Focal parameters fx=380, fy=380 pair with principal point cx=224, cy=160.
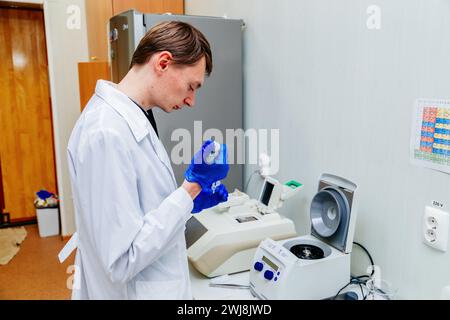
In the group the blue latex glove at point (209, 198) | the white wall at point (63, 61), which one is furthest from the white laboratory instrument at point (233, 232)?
→ the white wall at point (63, 61)

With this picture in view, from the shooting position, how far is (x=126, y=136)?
90 cm

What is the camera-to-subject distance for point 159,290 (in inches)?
38.5

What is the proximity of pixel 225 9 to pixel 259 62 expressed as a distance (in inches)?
19.3

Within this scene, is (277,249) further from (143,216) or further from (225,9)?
(225,9)

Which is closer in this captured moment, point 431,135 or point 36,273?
point 431,135

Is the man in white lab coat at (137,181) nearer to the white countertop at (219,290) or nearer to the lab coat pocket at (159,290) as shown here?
the lab coat pocket at (159,290)

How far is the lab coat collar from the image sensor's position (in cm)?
94

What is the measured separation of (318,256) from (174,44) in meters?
0.82

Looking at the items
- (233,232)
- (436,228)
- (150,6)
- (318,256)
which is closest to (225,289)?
(233,232)

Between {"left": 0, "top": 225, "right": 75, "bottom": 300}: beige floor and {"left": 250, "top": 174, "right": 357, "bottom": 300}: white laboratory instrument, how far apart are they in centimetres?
167

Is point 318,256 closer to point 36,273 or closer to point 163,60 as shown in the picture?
point 163,60

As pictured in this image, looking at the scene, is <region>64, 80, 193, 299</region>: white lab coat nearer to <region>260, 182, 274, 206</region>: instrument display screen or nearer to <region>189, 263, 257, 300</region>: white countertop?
<region>189, 263, 257, 300</region>: white countertop
